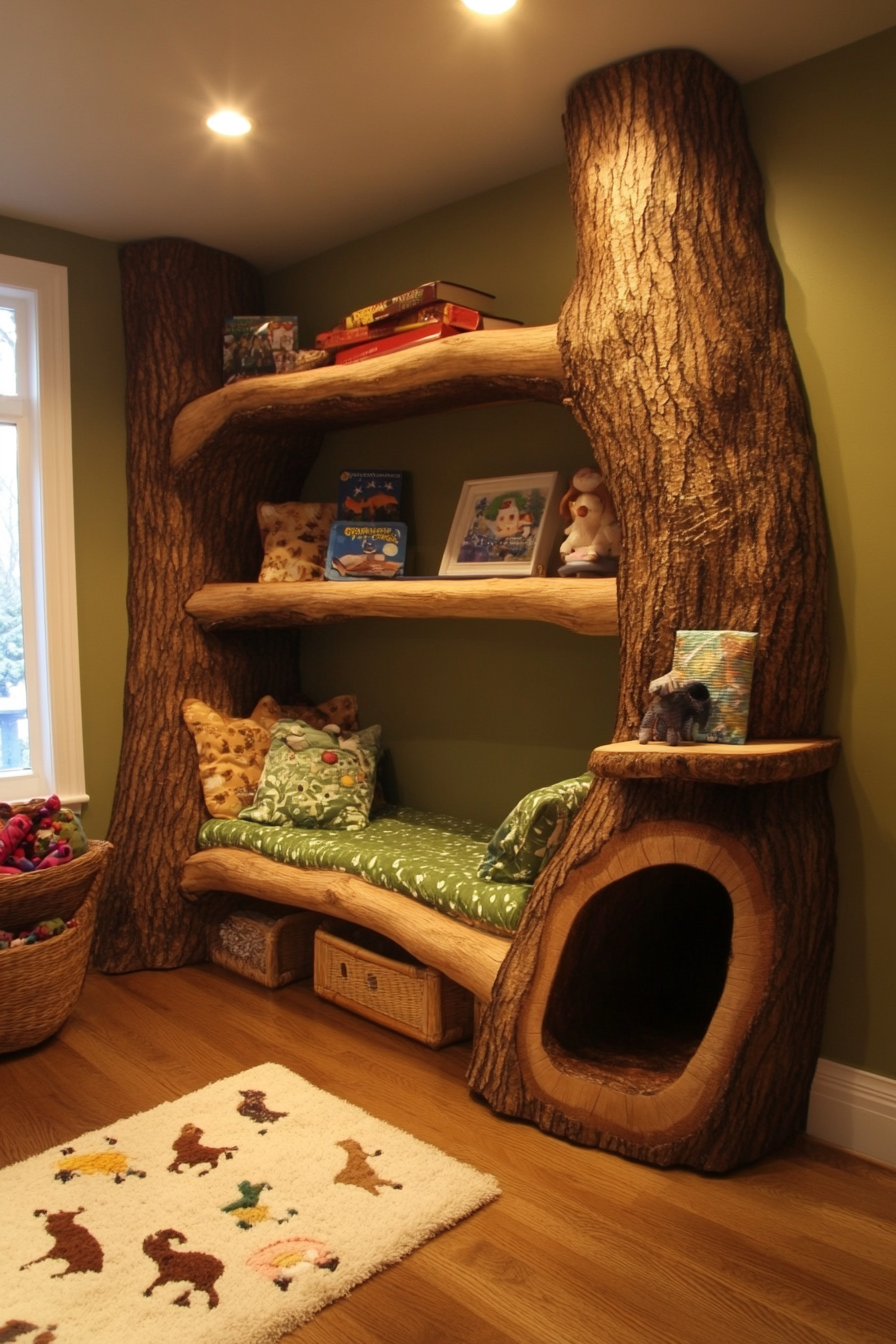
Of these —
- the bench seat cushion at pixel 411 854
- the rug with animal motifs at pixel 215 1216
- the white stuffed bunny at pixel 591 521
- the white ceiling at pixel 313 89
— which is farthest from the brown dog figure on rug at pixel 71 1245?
the white ceiling at pixel 313 89

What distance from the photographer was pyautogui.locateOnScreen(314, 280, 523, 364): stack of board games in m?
2.75

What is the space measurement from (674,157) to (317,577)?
1722 millimetres

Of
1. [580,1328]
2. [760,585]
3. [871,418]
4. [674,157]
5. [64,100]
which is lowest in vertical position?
[580,1328]

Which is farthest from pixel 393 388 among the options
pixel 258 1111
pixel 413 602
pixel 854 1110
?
pixel 854 1110

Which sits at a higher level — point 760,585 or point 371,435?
point 371,435

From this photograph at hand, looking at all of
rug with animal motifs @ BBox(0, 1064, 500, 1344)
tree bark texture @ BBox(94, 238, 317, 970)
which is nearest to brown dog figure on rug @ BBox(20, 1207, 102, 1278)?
rug with animal motifs @ BBox(0, 1064, 500, 1344)

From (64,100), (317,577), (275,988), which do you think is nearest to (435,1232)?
(275,988)

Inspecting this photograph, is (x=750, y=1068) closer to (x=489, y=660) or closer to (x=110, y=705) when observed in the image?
(x=489, y=660)

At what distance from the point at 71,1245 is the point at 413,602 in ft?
5.64

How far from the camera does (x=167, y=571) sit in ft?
11.6

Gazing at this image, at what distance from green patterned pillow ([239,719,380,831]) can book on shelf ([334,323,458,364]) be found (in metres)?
1.21

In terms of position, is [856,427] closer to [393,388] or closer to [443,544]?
[393,388]

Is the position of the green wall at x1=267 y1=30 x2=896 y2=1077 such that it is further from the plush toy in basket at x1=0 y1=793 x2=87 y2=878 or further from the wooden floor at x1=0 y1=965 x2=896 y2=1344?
the plush toy in basket at x1=0 y1=793 x2=87 y2=878

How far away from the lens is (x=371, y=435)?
3.54 meters
